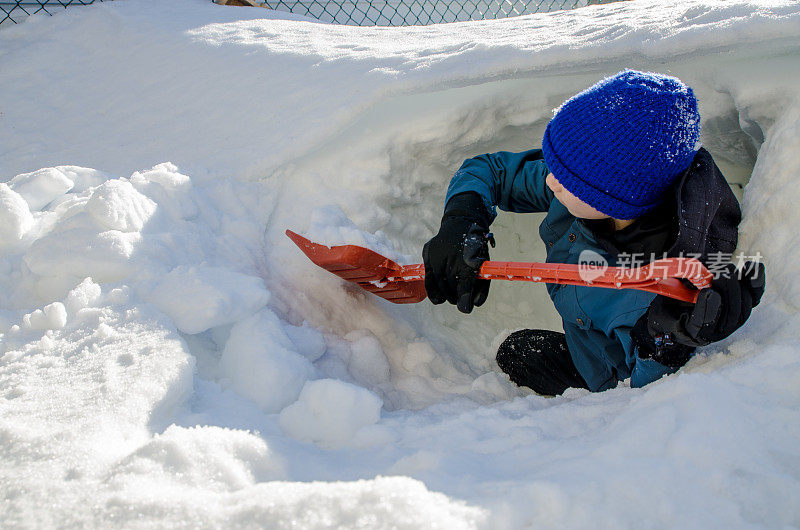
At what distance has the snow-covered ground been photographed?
861mm

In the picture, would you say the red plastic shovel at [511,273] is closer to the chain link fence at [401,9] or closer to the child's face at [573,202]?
the child's face at [573,202]

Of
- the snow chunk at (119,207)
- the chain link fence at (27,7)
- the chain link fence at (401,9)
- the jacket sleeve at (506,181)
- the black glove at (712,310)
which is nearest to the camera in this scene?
the black glove at (712,310)

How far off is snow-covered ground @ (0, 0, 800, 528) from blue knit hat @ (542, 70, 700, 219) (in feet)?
1.21

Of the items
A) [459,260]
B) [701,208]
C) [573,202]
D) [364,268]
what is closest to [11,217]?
[364,268]

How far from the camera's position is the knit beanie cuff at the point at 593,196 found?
120cm

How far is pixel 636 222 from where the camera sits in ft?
4.23

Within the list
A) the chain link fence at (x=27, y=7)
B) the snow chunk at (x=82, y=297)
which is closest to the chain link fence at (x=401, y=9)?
the chain link fence at (x=27, y=7)

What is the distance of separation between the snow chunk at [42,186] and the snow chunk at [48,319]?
474 millimetres

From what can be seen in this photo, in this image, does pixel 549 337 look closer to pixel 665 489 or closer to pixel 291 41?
pixel 665 489

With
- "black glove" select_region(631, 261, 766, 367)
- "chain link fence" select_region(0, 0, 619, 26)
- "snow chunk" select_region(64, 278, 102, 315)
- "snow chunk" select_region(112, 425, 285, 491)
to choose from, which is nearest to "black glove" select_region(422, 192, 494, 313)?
"black glove" select_region(631, 261, 766, 367)

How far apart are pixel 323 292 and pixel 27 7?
8.13ft

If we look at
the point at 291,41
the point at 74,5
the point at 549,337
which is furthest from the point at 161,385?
the point at 74,5

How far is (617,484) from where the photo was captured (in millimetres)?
854

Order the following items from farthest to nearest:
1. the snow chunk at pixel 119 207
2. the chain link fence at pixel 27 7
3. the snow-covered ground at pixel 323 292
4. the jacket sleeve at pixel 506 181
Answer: the chain link fence at pixel 27 7
the jacket sleeve at pixel 506 181
the snow chunk at pixel 119 207
the snow-covered ground at pixel 323 292
